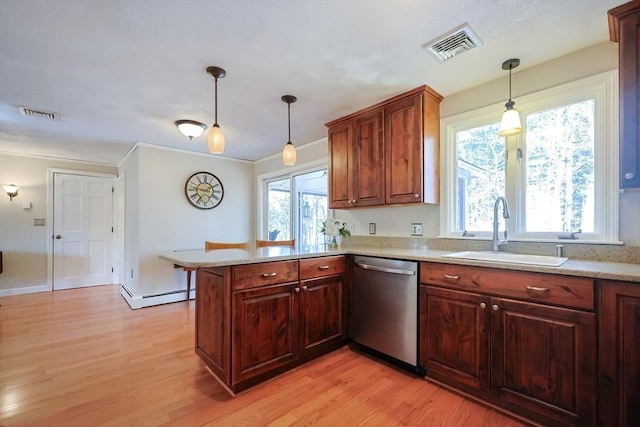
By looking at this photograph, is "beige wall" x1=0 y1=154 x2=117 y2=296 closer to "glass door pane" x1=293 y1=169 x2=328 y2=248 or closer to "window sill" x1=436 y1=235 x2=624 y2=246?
"glass door pane" x1=293 y1=169 x2=328 y2=248

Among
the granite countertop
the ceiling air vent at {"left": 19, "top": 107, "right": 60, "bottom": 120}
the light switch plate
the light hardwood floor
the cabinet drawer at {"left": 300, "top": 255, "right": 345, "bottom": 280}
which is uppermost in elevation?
the ceiling air vent at {"left": 19, "top": 107, "right": 60, "bottom": 120}

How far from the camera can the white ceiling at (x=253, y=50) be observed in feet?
4.93

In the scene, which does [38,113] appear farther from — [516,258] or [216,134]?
[516,258]

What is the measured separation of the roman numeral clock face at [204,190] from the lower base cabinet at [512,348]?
355 cm

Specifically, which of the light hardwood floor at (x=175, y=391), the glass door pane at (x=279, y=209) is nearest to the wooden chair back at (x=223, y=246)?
the light hardwood floor at (x=175, y=391)

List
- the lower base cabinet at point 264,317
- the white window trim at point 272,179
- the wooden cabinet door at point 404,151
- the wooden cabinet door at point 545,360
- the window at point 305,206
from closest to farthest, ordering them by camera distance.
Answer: the wooden cabinet door at point 545,360, the lower base cabinet at point 264,317, the wooden cabinet door at point 404,151, the white window trim at point 272,179, the window at point 305,206

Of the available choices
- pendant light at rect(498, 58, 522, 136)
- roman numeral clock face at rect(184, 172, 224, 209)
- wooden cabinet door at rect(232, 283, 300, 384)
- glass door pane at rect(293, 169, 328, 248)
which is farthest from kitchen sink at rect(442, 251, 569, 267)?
roman numeral clock face at rect(184, 172, 224, 209)

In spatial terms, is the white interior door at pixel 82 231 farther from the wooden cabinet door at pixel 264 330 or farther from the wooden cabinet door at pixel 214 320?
the wooden cabinet door at pixel 264 330

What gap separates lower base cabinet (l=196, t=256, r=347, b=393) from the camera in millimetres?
1845

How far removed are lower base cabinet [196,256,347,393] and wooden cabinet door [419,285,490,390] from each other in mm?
776

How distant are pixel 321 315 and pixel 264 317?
1.80 ft

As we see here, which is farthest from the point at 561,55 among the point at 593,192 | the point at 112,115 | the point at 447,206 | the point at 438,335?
the point at 112,115

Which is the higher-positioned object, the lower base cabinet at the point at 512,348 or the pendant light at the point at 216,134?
the pendant light at the point at 216,134

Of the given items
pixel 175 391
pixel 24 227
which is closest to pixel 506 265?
pixel 175 391
